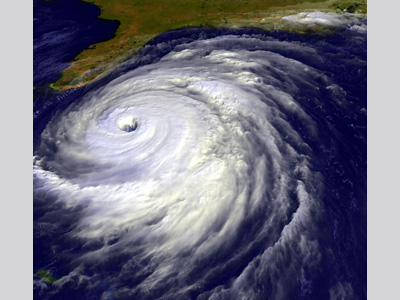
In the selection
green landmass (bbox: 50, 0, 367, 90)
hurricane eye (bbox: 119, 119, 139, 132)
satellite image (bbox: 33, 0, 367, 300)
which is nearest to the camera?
satellite image (bbox: 33, 0, 367, 300)

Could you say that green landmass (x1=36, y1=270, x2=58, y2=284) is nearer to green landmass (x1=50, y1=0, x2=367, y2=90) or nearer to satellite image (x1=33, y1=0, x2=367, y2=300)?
satellite image (x1=33, y1=0, x2=367, y2=300)

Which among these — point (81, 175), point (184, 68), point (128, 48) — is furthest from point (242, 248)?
point (128, 48)

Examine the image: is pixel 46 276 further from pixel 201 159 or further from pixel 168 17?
pixel 168 17

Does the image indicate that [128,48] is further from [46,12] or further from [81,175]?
[81,175]

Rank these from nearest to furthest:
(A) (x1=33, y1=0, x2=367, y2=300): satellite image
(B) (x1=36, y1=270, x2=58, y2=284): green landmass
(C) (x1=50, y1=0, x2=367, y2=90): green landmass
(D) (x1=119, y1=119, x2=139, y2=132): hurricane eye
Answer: (B) (x1=36, y1=270, x2=58, y2=284): green landmass
(A) (x1=33, y1=0, x2=367, y2=300): satellite image
(D) (x1=119, y1=119, x2=139, y2=132): hurricane eye
(C) (x1=50, y1=0, x2=367, y2=90): green landmass

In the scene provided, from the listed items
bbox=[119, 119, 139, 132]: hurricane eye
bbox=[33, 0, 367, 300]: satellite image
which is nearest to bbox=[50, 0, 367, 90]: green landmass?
bbox=[33, 0, 367, 300]: satellite image

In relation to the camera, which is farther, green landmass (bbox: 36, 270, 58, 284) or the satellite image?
the satellite image

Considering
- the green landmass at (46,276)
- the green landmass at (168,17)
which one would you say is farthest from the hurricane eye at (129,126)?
the green landmass at (46,276)
